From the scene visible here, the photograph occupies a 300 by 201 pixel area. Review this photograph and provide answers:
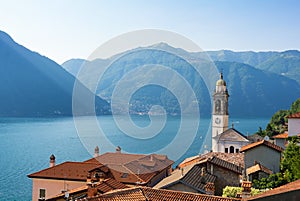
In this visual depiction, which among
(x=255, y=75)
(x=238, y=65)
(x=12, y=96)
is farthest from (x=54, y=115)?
(x=255, y=75)

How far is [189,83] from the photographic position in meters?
25.9

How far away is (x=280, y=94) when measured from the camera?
147375 mm

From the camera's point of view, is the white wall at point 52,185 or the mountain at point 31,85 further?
the mountain at point 31,85

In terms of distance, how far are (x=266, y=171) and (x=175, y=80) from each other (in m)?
8.76

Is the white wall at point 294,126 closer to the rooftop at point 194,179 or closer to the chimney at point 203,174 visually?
the rooftop at point 194,179

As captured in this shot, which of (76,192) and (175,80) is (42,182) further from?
(175,80)

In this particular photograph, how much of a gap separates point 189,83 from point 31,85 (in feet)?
405

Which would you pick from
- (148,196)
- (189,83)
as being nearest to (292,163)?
(148,196)

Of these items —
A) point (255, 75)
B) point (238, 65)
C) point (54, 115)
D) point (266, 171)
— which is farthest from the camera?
point (255, 75)

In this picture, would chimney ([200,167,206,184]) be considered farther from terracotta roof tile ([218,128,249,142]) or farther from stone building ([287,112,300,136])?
terracotta roof tile ([218,128,249,142])

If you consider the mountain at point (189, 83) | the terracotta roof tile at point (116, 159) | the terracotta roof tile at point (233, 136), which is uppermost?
the mountain at point (189, 83)

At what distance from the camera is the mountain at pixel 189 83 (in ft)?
62.8

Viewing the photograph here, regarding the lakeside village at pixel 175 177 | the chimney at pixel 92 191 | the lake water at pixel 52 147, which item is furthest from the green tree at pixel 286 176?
the lake water at pixel 52 147

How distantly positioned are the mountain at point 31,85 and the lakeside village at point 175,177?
107 metres
